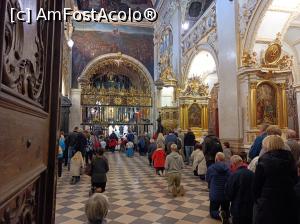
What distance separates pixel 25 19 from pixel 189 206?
502 centimetres

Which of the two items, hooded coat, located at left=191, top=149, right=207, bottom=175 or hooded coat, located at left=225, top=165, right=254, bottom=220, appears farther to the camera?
hooded coat, located at left=191, top=149, right=207, bottom=175

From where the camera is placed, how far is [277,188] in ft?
9.13

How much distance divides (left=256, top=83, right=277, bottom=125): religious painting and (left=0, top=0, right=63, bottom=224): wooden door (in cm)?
782

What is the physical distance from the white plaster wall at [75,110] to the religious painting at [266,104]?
15.2 metres

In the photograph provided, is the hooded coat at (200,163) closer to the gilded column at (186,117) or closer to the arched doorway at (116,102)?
the gilded column at (186,117)

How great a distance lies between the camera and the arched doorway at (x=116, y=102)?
20.6m

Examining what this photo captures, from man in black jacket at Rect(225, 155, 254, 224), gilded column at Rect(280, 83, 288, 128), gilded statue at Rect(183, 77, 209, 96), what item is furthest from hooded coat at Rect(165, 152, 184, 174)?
gilded statue at Rect(183, 77, 209, 96)

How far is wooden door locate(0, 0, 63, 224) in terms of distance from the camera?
77 cm

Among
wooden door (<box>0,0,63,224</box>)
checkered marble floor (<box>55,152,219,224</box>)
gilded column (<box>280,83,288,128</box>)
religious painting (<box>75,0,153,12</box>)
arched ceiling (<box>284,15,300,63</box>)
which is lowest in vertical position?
checkered marble floor (<box>55,152,219,224</box>)

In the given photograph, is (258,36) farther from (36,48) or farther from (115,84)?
(115,84)

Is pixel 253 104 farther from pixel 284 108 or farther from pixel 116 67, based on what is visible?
pixel 116 67

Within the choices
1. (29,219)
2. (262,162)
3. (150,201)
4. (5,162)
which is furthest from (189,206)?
(5,162)

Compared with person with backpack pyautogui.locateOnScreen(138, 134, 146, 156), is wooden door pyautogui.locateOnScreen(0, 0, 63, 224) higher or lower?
higher

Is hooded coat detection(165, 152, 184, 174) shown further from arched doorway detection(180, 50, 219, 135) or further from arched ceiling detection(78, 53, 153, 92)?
arched ceiling detection(78, 53, 153, 92)
